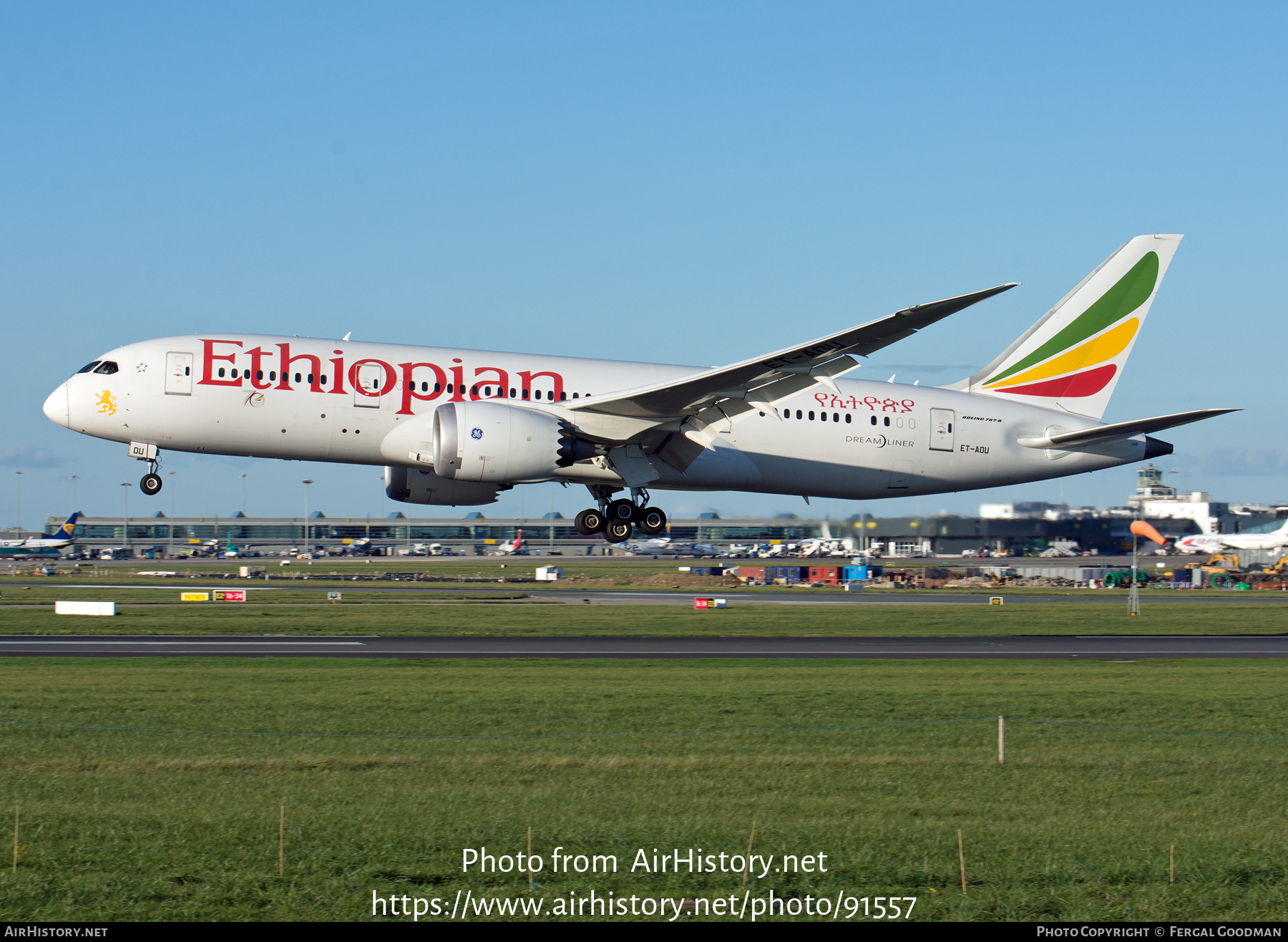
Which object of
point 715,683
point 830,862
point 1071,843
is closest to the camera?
point 830,862

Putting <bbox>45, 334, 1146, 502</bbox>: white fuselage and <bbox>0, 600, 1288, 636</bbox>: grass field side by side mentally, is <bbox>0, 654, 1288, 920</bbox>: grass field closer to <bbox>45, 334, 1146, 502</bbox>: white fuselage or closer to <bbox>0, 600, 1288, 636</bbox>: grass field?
<bbox>45, 334, 1146, 502</bbox>: white fuselage

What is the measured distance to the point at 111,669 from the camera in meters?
25.8

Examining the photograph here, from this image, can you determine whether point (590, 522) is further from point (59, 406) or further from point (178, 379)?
point (59, 406)

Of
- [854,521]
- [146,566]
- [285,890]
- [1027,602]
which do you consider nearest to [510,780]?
[285,890]

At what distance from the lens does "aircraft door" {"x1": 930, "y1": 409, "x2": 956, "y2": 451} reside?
37.9m

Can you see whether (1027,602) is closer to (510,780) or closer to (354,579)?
(354,579)

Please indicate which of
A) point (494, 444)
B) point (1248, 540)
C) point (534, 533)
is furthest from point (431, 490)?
point (534, 533)

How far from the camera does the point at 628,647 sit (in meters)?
33.4

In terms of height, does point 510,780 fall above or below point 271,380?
below

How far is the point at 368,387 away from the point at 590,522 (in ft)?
26.2

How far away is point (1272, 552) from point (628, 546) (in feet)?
268

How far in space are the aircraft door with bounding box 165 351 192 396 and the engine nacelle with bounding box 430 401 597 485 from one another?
6.56m

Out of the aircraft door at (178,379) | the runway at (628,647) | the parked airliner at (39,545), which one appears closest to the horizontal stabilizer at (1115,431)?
the runway at (628,647)

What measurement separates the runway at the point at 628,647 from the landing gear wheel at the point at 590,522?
3232 mm
